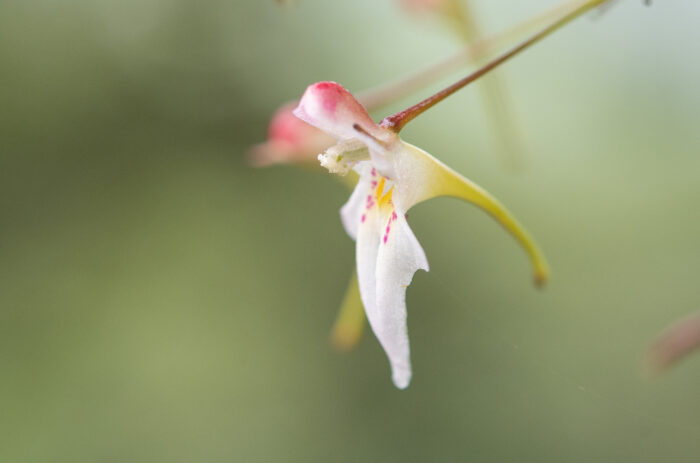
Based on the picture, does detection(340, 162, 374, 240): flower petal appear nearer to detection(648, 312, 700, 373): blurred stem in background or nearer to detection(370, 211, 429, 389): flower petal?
detection(370, 211, 429, 389): flower petal

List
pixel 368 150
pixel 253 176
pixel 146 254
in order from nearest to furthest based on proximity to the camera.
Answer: pixel 368 150
pixel 146 254
pixel 253 176

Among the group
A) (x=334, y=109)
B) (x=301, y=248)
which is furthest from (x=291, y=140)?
(x=301, y=248)

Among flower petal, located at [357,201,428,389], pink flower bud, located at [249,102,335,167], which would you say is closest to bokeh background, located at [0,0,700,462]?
pink flower bud, located at [249,102,335,167]

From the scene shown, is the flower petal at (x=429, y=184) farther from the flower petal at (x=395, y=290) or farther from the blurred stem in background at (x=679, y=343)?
the blurred stem in background at (x=679, y=343)

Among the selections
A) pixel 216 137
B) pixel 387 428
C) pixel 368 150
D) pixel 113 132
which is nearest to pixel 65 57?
pixel 113 132

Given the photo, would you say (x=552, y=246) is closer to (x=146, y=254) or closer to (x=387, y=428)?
(x=387, y=428)

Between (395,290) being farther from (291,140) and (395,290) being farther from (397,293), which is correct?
(291,140)

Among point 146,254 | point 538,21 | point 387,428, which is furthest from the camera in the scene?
point 146,254
